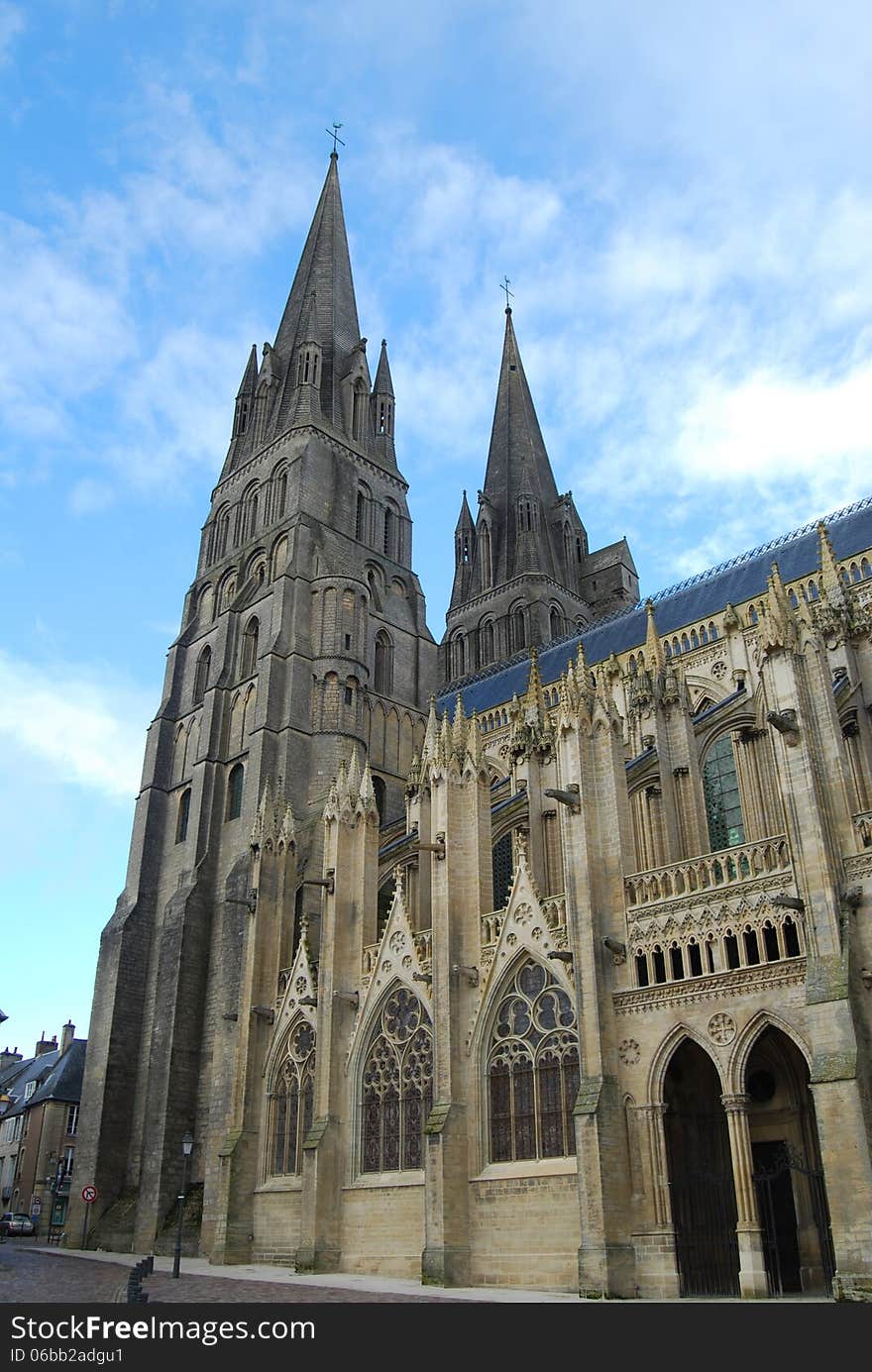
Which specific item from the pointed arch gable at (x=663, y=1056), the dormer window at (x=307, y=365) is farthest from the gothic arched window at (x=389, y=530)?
the pointed arch gable at (x=663, y=1056)

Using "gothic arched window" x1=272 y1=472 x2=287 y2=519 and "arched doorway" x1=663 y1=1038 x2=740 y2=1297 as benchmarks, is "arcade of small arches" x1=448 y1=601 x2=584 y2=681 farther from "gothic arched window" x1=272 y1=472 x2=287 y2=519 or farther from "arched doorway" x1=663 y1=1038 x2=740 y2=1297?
"arched doorway" x1=663 y1=1038 x2=740 y2=1297

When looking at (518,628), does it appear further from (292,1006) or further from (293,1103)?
(293,1103)

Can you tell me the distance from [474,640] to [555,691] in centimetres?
1904

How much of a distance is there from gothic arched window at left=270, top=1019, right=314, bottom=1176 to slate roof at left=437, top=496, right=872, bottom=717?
12.5 metres

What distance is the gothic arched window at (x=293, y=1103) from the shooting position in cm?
2598

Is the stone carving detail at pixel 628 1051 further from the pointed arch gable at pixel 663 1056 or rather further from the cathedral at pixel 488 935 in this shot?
the pointed arch gable at pixel 663 1056

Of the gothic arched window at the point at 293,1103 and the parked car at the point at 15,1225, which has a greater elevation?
the gothic arched window at the point at 293,1103

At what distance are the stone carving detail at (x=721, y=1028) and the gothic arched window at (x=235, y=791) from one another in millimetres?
21551

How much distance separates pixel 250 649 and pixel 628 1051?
25.3m

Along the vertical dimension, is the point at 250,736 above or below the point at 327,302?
below

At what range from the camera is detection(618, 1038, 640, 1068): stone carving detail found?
61.2 ft

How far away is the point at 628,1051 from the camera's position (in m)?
18.8

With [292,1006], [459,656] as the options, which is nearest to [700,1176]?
[292,1006]

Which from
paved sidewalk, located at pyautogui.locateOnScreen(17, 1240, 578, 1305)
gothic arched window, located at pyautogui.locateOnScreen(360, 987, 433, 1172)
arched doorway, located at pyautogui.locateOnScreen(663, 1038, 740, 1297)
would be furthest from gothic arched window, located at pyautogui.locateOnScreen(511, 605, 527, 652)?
arched doorway, located at pyautogui.locateOnScreen(663, 1038, 740, 1297)
